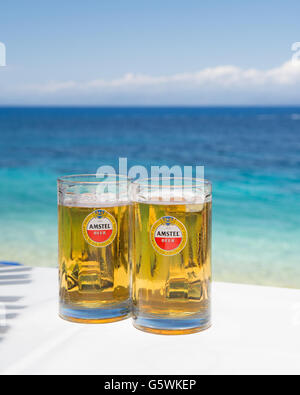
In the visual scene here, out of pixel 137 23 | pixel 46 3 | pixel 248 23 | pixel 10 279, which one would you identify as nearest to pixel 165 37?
pixel 137 23

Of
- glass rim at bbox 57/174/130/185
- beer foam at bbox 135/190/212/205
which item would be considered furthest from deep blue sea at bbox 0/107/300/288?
beer foam at bbox 135/190/212/205

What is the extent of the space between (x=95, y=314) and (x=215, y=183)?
873 cm

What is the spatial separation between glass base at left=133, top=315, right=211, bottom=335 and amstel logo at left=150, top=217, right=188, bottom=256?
3.5 inches

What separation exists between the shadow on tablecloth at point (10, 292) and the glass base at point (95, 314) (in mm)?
80

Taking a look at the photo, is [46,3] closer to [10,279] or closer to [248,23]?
[248,23]

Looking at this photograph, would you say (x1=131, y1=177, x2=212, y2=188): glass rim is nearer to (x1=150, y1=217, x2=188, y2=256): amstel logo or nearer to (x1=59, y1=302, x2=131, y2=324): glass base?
(x1=150, y1=217, x2=188, y2=256): amstel logo

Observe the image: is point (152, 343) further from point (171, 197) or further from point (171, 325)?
point (171, 197)

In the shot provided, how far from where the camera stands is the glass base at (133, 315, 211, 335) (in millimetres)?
685

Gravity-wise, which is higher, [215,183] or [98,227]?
[98,227]

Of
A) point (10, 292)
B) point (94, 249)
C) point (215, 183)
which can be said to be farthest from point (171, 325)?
point (215, 183)

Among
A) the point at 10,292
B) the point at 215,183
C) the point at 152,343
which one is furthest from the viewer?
the point at 215,183

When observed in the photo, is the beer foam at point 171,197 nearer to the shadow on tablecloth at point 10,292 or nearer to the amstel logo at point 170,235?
the amstel logo at point 170,235

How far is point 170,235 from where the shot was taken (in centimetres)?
67

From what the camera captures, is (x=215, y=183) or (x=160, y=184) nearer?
(x=160, y=184)
